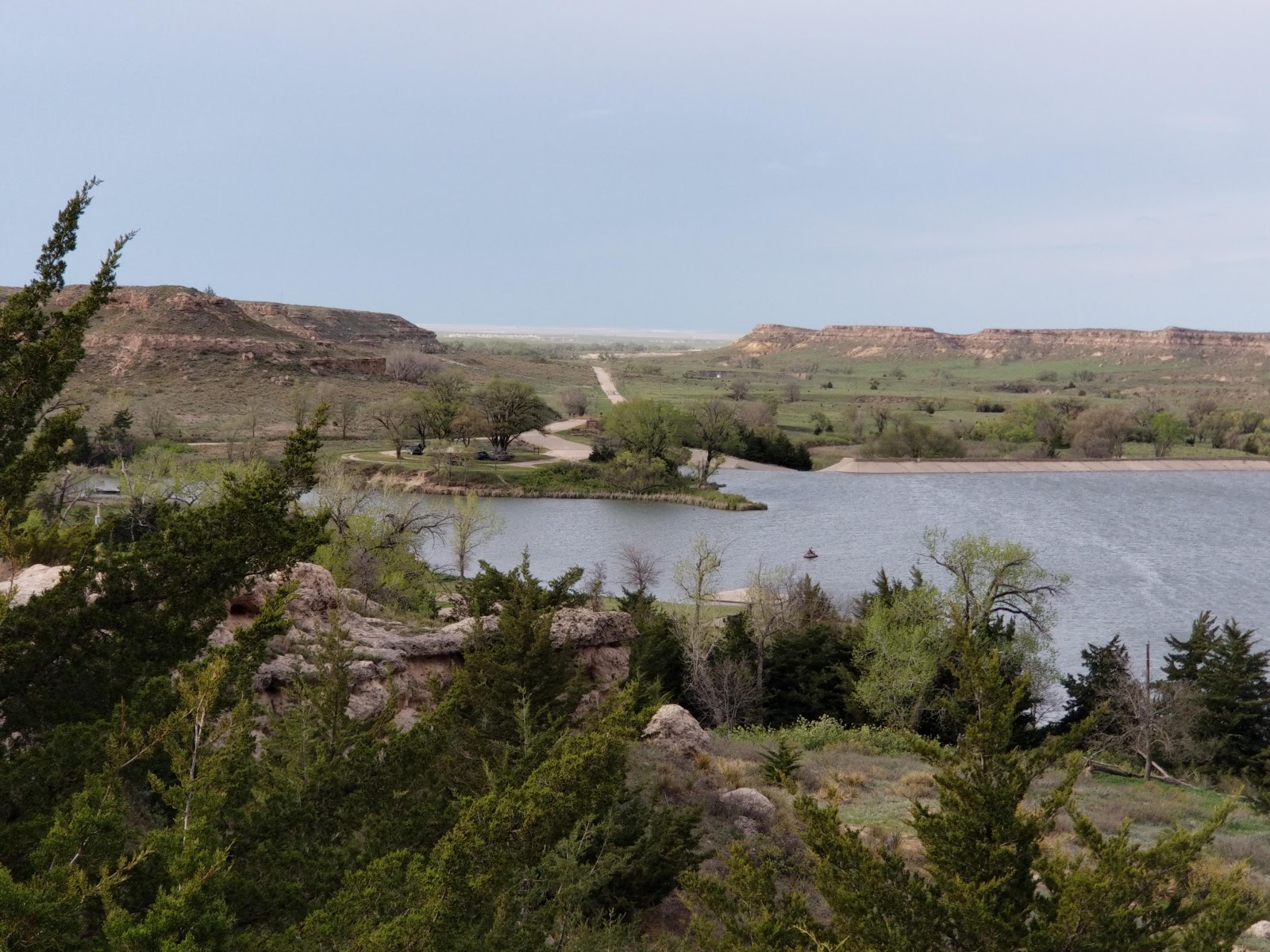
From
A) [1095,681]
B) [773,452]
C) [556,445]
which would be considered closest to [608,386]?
[556,445]

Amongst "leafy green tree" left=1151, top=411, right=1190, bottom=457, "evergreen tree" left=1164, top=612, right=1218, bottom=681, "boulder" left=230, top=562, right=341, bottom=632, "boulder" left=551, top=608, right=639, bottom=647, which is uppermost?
"leafy green tree" left=1151, top=411, right=1190, bottom=457

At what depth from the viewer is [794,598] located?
107ft

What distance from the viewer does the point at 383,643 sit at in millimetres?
14562

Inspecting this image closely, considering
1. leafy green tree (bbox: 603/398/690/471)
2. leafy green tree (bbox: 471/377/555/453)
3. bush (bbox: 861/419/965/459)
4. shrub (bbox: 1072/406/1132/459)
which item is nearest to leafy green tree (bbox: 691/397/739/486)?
leafy green tree (bbox: 603/398/690/471)

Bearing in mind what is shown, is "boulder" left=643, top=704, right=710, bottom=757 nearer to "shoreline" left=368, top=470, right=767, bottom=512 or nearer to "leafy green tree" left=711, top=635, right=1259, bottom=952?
"leafy green tree" left=711, top=635, right=1259, bottom=952

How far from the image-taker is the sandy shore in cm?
7362

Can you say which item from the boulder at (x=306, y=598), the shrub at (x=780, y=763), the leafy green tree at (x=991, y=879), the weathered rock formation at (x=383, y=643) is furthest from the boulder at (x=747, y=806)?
the leafy green tree at (x=991, y=879)

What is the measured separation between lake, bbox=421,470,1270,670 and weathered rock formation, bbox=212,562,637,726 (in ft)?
61.3

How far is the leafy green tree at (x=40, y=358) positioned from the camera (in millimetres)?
7223

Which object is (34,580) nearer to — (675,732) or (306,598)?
(306,598)

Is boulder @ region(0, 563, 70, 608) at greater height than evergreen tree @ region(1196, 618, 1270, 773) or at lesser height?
greater

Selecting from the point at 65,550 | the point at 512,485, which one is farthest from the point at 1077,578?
the point at 65,550

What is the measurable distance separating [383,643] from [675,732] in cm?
494

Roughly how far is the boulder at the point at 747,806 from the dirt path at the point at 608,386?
8313 cm
